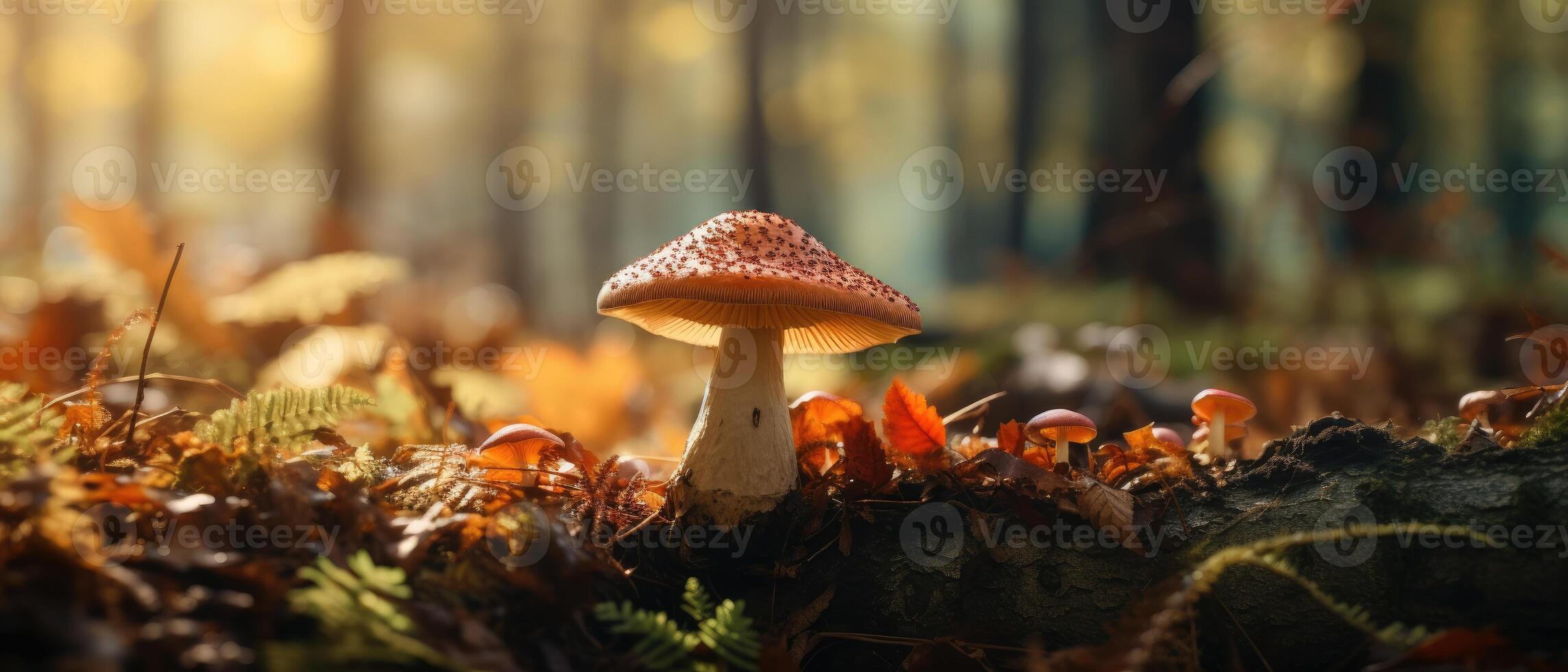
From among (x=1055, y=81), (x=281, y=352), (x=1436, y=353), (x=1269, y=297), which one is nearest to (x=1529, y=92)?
(x=1055, y=81)

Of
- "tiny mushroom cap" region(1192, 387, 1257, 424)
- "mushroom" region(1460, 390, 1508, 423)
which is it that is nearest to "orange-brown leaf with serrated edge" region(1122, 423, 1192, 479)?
"tiny mushroom cap" region(1192, 387, 1257, 424)

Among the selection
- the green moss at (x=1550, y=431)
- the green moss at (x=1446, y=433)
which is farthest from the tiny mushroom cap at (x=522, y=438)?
the green moss at (x=1550, y=431)

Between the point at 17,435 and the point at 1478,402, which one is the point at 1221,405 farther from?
the point at 17,435

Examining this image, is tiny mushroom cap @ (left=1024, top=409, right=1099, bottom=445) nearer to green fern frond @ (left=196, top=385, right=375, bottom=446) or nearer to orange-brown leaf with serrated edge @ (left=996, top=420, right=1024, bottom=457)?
orange-brown leaf with serrated edge @ (left=996, top=420, right=1024, bottom=457)

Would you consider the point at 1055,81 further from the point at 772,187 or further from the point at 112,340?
the point at 112,340

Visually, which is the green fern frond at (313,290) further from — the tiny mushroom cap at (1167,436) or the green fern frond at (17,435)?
the tiny mushroom cap at (1167,436)

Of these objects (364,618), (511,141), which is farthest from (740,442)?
(511,141)
